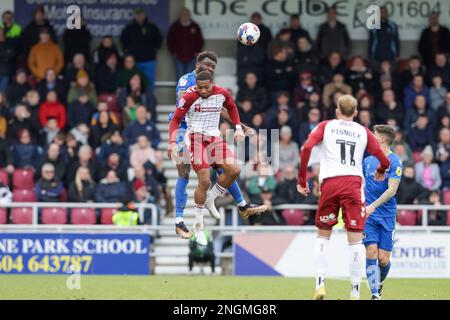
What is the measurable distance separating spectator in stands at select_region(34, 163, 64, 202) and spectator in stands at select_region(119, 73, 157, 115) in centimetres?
276

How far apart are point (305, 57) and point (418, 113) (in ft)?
9.02

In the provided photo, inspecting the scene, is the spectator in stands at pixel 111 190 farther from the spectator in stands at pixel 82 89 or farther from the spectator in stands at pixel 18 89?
the spectator in stands at pixel 18 89

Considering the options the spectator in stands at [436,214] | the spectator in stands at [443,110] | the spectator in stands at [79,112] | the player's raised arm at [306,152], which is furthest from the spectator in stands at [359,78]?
the player's raised arm at [306,152]

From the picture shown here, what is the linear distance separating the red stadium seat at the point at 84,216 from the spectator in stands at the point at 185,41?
4940 mm

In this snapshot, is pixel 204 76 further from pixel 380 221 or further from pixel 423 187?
pixel 423 187

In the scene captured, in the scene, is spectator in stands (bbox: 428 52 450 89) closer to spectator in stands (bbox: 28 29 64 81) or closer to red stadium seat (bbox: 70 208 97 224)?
spectator in stands (bbox: 28 29 64 81)

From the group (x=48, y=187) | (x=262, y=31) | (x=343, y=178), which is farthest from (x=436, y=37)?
(x=343, y=178)

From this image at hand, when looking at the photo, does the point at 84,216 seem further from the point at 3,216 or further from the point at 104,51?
the point at 104,51

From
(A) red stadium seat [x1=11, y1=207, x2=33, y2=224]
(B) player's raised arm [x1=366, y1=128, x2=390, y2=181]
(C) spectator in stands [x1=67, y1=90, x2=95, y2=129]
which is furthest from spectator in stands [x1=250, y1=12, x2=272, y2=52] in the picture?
(B) player's raised arm [x1=366, y1=128, x2=390, y2=181]

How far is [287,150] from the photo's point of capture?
2528 cm

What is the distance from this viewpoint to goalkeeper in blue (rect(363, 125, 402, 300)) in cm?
1620

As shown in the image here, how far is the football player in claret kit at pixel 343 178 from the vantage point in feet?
48.4

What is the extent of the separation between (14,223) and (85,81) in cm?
404

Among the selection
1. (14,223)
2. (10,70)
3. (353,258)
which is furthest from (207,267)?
(353,258)
